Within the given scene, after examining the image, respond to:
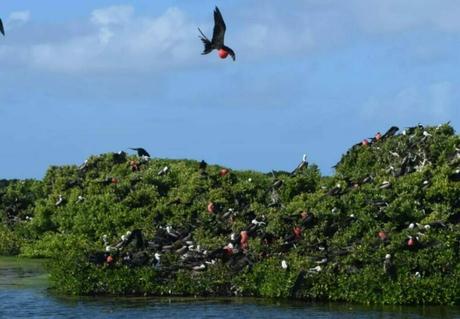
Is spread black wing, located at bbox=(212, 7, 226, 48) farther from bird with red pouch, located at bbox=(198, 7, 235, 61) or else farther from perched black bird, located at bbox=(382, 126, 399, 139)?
perched black bird, located at bbox=(382, 126, 399, 139)

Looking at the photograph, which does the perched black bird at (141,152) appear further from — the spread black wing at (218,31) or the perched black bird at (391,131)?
the spread black wing at (218,31)

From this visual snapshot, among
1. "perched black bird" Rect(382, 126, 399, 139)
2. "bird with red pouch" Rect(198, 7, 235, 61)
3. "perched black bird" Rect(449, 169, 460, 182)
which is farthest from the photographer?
"perched black bird" Rect(382, 126, 399, 139)

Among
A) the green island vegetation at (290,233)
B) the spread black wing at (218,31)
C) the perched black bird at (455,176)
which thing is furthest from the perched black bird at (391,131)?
the spread black wing at (218,31)

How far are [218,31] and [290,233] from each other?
785 cm

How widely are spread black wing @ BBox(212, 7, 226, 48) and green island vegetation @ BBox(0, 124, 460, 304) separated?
6.74 meters

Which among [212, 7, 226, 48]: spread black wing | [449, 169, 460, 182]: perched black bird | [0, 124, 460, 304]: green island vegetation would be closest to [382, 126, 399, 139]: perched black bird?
[0, 124, 460, 304]: green island vegetation

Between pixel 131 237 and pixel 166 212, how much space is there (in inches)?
231

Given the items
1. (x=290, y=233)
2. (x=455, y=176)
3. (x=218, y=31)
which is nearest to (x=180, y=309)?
(x=290, y=233)

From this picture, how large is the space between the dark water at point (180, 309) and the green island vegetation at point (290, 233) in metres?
0.58

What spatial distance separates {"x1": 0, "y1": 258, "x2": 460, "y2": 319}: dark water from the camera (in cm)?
2656

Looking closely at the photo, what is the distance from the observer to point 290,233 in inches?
1208

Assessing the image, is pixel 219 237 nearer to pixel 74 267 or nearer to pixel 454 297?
pixel 74 267

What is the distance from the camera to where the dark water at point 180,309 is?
87.1 ft

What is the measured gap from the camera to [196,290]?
29844mm
